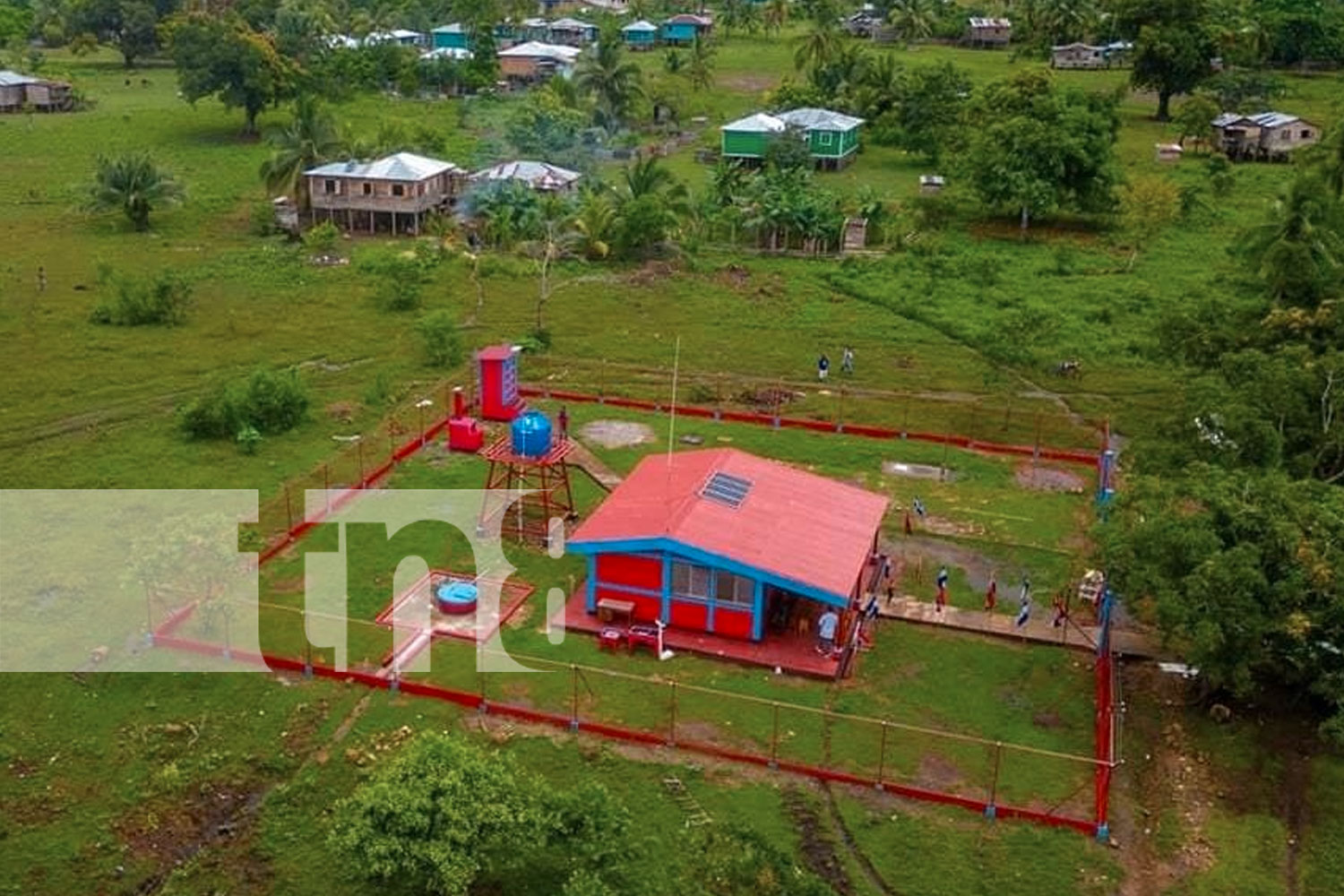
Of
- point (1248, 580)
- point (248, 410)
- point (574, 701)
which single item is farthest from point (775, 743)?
point (248, 410)

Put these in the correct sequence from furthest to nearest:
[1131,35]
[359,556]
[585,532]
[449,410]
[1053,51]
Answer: [1053,51], [1131,35], [449,410], [359,556], [585,532]

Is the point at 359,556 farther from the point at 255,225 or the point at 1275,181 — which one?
the point at 1275,181

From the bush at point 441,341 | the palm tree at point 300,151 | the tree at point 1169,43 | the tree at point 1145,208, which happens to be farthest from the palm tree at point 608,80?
the bush at point 441,341

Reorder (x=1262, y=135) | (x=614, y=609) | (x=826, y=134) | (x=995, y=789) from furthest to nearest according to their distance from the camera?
(x=1262, y=135), (x=826, y=134), (x=614, y=609), (x=995, y=789)

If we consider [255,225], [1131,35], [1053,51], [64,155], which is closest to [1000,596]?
[255,225]

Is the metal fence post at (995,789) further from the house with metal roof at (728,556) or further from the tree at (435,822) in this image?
the tree at (435,822)

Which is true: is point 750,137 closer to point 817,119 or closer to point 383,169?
point 817,119
